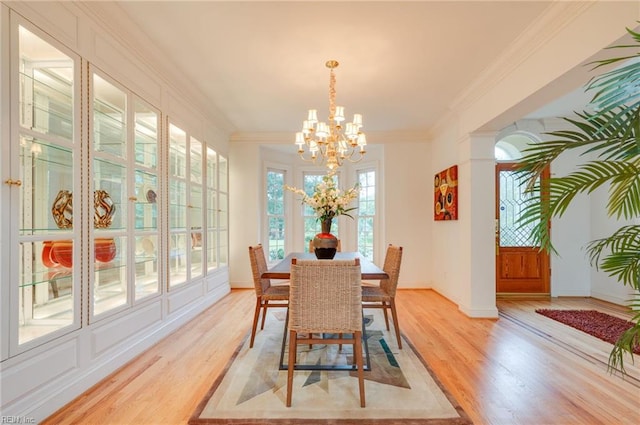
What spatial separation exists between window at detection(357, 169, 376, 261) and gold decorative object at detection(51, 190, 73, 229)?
4734 millimetres

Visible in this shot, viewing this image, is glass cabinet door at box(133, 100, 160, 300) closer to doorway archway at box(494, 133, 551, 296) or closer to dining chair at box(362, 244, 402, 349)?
dining chair at box(362, 244, 402, 349)

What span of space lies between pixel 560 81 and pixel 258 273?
299 centimetres

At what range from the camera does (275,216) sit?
19.9 ft

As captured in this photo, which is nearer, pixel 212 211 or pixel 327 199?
pixel 327 199

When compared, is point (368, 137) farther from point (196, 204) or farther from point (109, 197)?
point (109, 197)

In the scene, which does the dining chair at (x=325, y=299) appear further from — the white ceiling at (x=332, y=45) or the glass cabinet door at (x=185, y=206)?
the glass cabinet door at (x=185, y=206)

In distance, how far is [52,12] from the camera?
1920 millimetres

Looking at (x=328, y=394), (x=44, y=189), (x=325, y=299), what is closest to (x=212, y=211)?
(x=44, y=189)

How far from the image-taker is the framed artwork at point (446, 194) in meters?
4.22

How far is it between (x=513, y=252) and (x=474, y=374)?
326 centimetres

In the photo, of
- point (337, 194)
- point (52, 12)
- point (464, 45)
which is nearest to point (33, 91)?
point (52, 12)

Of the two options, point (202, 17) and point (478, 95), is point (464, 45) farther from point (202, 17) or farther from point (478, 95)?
point (202, 17)

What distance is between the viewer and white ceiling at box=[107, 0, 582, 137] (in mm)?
2281

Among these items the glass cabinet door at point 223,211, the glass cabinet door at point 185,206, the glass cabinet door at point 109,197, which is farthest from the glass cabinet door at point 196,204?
the glass cabinet door at point 109,197
